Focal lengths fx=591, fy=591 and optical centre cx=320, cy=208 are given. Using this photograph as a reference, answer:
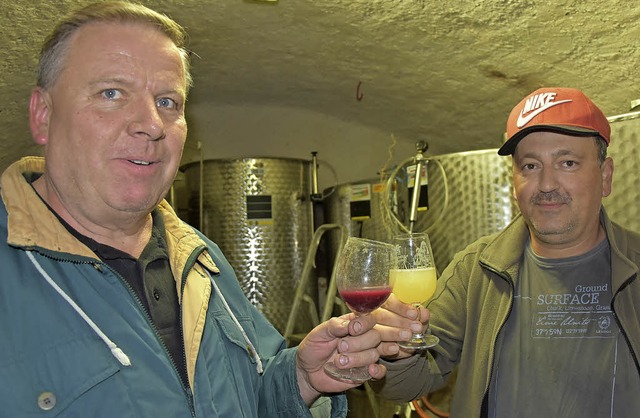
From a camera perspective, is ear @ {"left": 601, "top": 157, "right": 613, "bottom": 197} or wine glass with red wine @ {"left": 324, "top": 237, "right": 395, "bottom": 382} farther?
ear @ {"left": 601, "top": 157, "right": 613, "bottom": 197}

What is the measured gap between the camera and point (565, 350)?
1841 mm

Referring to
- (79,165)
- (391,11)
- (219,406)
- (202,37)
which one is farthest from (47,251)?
(202,37)

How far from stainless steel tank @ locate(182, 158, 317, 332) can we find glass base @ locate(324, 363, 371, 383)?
2579 mm

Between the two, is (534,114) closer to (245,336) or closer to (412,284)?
(412,284)

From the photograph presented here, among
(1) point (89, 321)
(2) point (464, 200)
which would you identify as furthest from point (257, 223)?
(1) point (89, 321)

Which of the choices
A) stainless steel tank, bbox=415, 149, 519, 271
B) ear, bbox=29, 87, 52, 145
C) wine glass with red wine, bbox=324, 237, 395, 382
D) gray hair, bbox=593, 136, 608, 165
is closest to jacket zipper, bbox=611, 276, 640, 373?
gray hair, bbox=593, 136, 608, 165

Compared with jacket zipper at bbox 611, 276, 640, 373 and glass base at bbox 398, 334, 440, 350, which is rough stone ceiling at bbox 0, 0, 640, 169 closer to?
jacket zipper at bbox 611, 276, 640, 373

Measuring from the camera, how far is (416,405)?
295 centimetres

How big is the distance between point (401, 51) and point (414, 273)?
1.99m

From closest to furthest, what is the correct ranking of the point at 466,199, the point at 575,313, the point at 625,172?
1. the point at 575,313
2. the point at 625,172
3. the point at 466,199

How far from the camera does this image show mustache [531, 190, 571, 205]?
192cm

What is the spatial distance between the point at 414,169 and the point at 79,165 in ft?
6.77

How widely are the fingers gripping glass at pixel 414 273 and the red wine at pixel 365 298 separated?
21cm

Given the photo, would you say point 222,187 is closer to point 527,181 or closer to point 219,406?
point 527,181
